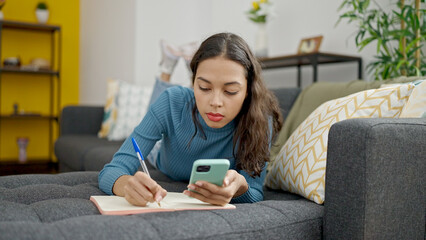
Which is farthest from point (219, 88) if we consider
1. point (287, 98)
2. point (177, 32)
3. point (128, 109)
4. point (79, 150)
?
point (177, 32)

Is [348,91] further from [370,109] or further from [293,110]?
[370,109]

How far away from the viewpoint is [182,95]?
1.46 meters

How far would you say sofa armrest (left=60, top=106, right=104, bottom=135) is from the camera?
3.18m

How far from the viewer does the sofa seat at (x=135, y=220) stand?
0.81 m

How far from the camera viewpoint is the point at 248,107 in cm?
132

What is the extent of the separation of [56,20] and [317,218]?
474 cm

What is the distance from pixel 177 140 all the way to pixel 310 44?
72.4 inches

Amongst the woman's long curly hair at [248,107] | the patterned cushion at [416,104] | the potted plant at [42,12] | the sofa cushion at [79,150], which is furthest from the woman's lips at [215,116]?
the potted plant at [42,12]

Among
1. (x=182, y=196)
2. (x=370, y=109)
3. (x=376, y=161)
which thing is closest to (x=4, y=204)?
(x=182, y=196)

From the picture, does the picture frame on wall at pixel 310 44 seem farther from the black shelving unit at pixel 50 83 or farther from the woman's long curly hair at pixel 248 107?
the black shelving unit at pixel 50 83

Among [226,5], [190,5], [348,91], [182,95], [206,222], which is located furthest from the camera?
[190,5]

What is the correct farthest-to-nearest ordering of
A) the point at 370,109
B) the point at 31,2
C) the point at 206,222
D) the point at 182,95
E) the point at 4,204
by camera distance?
1. the point at 31,2
2. the point at 182,95
3. the point at 370,109
4. the point at 4,204
5. the point at 206,222

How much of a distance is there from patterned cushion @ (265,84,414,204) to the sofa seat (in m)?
0.08

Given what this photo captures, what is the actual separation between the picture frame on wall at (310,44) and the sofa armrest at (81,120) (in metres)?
1.57
